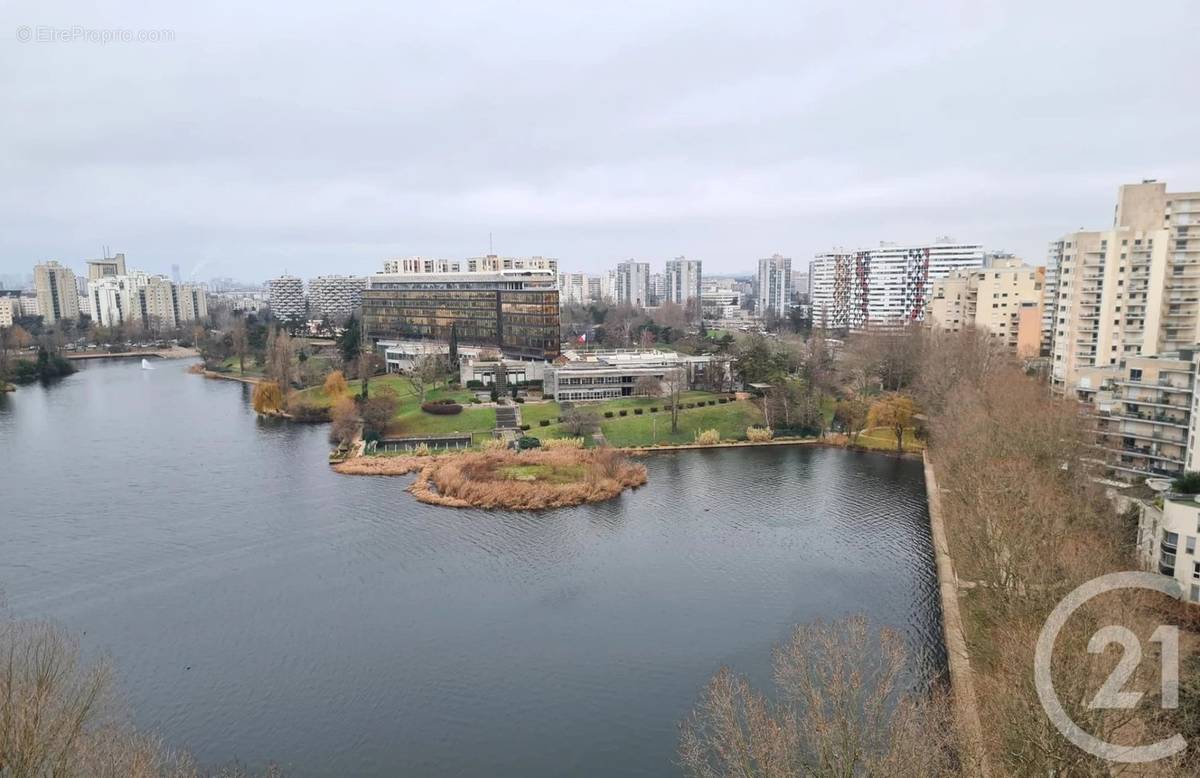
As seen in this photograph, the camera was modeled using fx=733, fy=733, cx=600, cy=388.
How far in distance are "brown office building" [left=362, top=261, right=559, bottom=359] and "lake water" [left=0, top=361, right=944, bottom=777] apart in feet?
56.3

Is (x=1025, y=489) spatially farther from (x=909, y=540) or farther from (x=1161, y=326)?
(x=1161, y=326)

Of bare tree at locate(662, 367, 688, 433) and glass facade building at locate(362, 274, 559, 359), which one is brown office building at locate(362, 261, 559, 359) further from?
bare tree at locate(662, 367, 688, 433)

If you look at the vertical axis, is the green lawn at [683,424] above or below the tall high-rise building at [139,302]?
below

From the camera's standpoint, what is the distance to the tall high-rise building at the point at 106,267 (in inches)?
3492

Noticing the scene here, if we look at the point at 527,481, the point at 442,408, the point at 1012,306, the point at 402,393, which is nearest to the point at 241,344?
the point at 402,393

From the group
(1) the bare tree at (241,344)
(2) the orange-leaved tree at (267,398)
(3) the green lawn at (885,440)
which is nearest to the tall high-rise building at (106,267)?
(1) the bare tree at (241,344)

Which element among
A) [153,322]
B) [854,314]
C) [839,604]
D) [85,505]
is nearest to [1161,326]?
[839,604]

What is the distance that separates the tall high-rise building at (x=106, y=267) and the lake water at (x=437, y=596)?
7955 cm

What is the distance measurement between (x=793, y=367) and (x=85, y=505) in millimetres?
27686

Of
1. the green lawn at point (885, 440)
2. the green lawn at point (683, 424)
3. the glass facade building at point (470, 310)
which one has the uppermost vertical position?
the glass facade building at point (470, 310)

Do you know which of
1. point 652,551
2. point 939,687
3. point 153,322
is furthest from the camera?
point 153,322

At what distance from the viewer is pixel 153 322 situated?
245 feet

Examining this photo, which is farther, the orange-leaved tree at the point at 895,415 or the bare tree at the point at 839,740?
the orange-leaved tree at the point at 895,415

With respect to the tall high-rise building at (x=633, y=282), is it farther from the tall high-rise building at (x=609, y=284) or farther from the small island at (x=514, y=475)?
the small island at (x=514, y=475)
